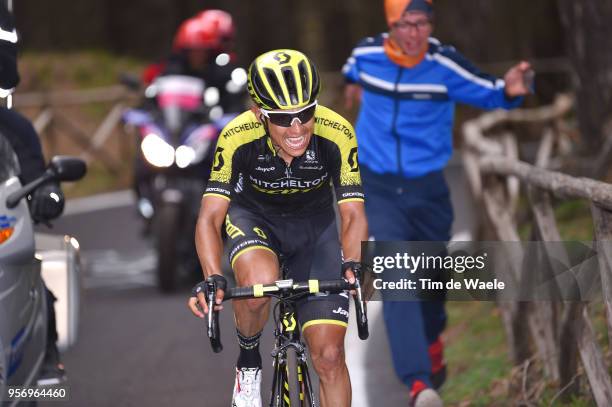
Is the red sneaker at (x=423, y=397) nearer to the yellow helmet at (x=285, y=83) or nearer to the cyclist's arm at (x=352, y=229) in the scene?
the cyclist's arm at (x=352, y=229)

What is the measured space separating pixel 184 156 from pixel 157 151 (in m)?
0.25

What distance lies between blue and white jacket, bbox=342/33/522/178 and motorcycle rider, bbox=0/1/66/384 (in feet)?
7.15

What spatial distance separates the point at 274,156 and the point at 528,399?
240 centimetres

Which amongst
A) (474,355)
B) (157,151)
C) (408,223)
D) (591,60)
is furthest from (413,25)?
(591,60)

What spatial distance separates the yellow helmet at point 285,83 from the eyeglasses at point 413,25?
218cm

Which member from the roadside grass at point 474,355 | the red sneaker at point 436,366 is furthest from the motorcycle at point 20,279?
the roadside grass at point 474,355

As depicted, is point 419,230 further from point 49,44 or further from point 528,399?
point 49,44

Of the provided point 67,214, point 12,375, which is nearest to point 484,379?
point 12,375

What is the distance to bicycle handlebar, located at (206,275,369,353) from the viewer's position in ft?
18.5

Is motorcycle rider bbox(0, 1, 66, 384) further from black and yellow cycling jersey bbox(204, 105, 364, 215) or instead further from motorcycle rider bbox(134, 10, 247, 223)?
motorcycle rider bbox(134, 10, 247, 223)

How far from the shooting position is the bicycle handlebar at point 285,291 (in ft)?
18.5

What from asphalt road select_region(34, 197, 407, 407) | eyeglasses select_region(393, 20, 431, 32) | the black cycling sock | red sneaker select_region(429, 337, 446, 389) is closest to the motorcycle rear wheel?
asphalt road select_region(34, 197, 407, 407)

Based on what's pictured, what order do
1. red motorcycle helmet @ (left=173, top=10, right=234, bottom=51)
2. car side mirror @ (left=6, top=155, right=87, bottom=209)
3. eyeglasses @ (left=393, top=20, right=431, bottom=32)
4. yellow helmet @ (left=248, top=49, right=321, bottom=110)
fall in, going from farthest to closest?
red motorcycle helmet @ (left=173, top=10, right=234, bottom=51) → eyeglasses @ (left=393, top=20, right=431, bottom=32) → car side mirror @ (left=6, top=155, right=87, bottom=209) → yellow helmet @ (left=248, top=49, right=321, bottom=110)

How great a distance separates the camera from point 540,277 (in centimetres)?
769
